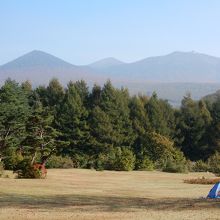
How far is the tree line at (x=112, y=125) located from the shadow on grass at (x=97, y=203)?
64.6ft

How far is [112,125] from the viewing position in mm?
46875

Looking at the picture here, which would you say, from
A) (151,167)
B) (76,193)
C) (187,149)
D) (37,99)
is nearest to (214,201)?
(76,193)

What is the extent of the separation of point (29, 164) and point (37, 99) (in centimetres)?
2596

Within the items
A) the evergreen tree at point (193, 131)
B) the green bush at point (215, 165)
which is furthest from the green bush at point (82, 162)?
the evergreen tree at point (193, 131)

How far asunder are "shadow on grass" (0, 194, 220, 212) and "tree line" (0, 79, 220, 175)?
19679mm

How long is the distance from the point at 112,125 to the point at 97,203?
101ft

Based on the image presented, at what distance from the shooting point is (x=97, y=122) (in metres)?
46.2

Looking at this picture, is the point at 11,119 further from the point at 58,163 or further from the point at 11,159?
the point at 11,159

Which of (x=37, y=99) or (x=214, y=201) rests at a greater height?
(x=37, y=99)

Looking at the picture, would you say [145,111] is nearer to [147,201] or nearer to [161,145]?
[161,145]

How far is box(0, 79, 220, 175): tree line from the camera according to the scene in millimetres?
38438

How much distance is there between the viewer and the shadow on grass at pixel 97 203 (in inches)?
581

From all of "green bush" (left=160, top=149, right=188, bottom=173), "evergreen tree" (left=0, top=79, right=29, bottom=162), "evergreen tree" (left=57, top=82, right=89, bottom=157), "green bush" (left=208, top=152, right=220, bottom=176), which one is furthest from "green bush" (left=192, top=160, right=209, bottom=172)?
"evergreen tree" (left=0, top=79, right=29, bottom=162)

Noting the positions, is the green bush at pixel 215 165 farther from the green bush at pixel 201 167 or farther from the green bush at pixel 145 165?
the green bush at pixel 145 165
